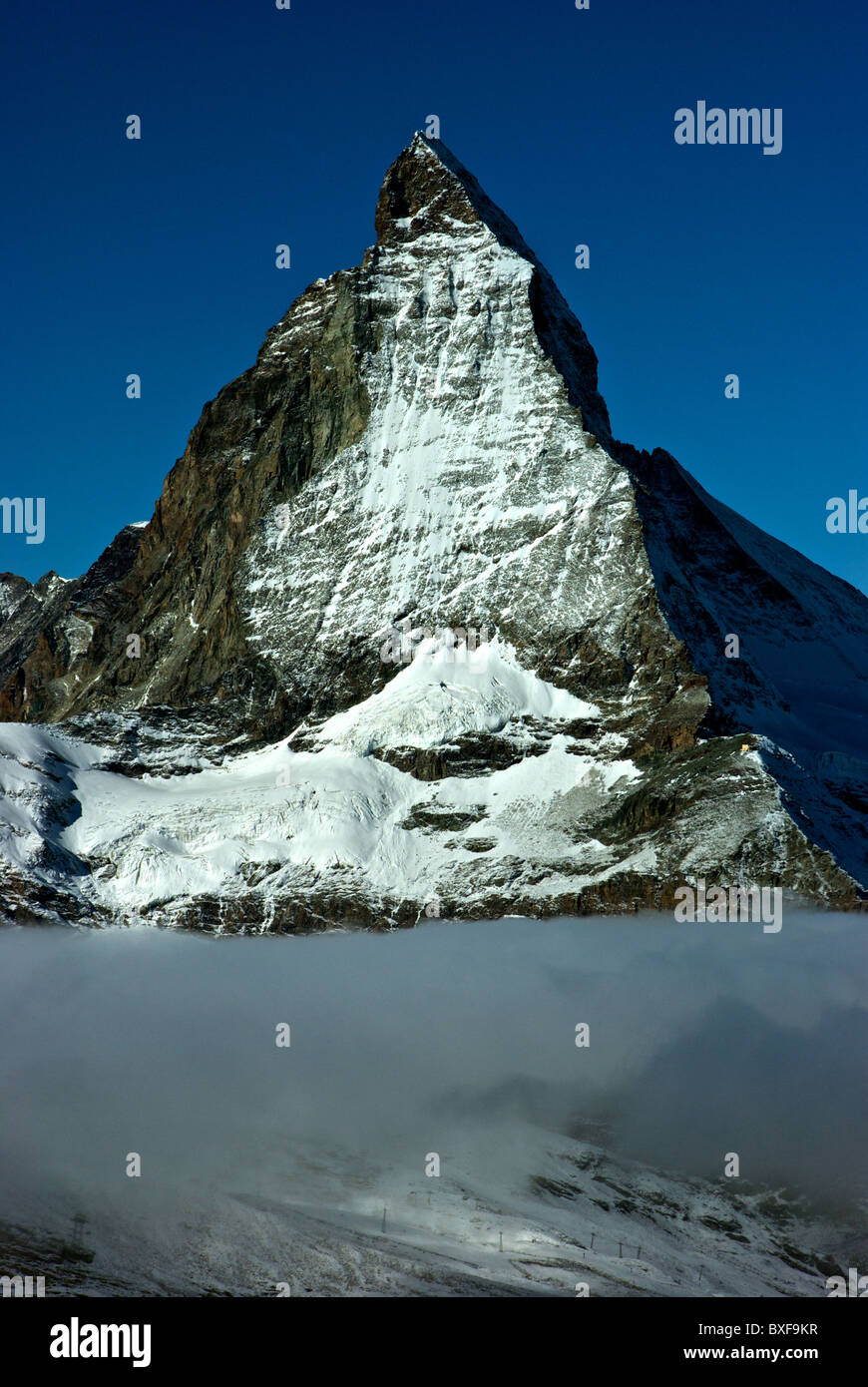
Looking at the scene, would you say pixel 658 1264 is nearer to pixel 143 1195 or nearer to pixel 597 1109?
pixel 597 1109

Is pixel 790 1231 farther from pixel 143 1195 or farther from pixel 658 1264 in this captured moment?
pixel 143 1195
